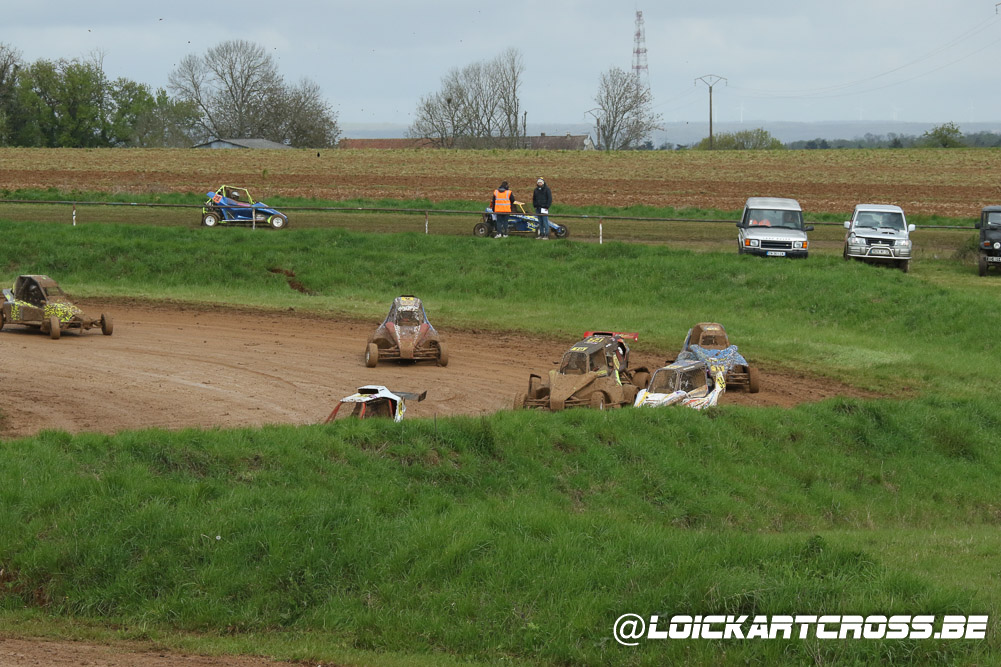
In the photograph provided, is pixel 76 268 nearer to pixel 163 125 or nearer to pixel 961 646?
pixel 961 646

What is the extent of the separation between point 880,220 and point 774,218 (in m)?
3.55

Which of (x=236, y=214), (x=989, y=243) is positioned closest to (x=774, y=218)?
(x=989, y=243)

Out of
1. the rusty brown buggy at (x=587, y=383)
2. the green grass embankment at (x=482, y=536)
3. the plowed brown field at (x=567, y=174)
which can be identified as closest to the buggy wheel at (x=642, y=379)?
the rusty brown buggy at (x=587, y=383)

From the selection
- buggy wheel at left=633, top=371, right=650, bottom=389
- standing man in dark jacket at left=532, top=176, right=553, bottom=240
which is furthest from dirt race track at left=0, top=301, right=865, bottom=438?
standing man in dark jacket at left=532, top=176, right=553, bottom=240

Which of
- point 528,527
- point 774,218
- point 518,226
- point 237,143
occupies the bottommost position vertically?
point 528,527

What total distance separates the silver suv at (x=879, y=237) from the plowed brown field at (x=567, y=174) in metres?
15.4

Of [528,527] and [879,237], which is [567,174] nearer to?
[879,237]

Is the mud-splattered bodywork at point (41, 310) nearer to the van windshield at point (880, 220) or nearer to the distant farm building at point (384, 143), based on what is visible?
the van windshield at point (880, 220)

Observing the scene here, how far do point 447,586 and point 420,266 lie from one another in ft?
69.8

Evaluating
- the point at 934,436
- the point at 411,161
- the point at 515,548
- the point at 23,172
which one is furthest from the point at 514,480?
the point at 411,161

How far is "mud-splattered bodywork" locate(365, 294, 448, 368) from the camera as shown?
64.6ft

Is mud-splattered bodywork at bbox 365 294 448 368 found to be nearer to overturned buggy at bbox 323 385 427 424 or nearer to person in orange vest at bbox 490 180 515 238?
overturned buggy at bbox 323 385 427 424

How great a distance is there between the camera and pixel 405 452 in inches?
506

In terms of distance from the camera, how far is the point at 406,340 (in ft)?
65.1
